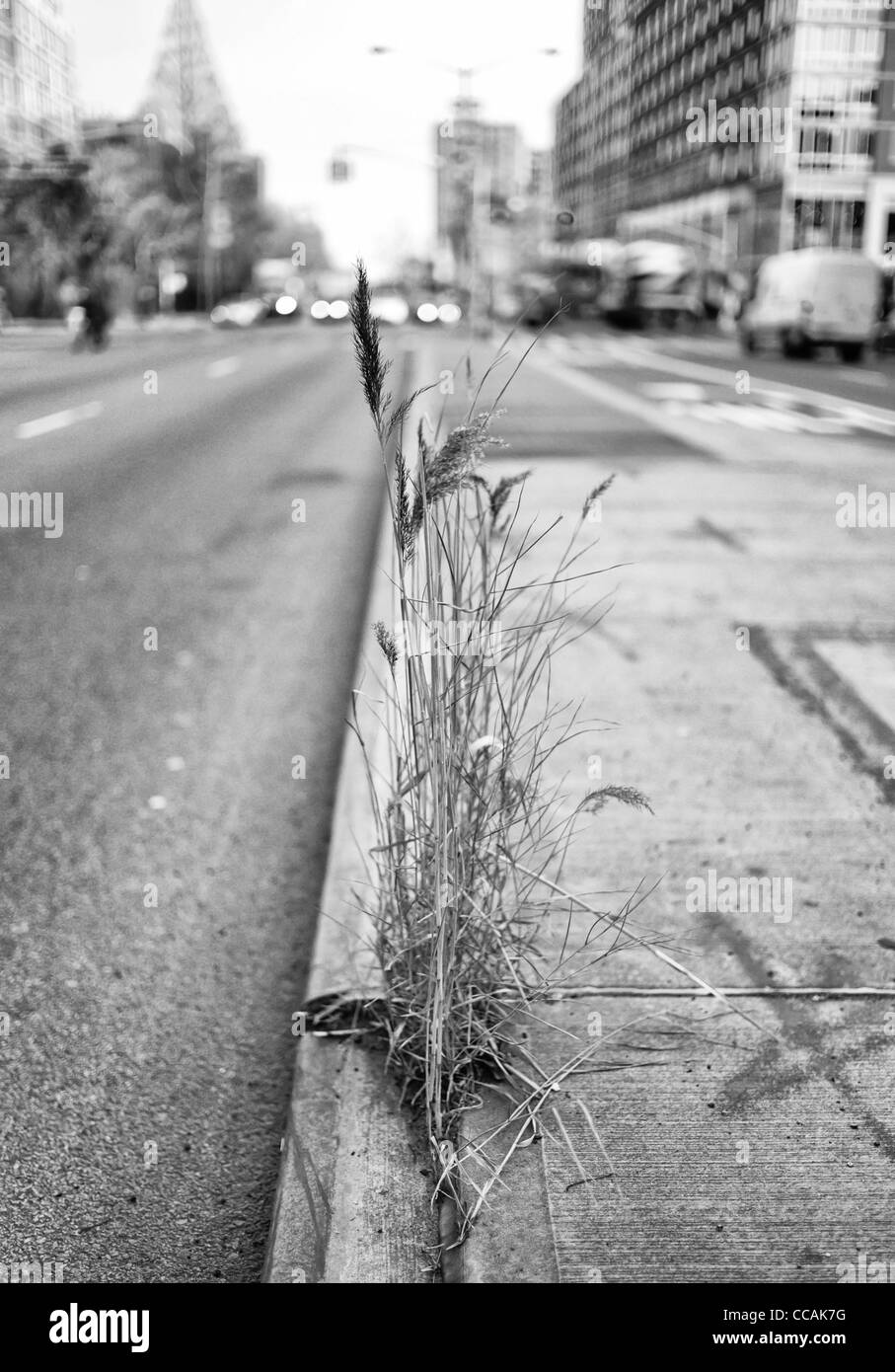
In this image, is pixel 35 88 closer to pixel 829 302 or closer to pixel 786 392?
pixel 786 392

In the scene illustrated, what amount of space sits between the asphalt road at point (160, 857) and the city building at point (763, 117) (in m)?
43.2

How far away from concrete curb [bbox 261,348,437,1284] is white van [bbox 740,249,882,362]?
29.8 m

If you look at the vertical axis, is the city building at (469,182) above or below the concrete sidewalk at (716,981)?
above

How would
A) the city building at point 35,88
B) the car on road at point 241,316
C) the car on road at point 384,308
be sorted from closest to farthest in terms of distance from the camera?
1. the car on road at point 384,308
2. the city building at point 35,88
3. the car on road at point 241,316

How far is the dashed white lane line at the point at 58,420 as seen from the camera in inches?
599

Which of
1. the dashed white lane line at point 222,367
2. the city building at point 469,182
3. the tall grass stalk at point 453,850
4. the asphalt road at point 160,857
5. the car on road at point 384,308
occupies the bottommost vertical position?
the asphalt road at point 160,857

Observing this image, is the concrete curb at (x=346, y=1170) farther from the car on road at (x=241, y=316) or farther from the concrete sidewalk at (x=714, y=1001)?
the car on road at (x=241, y=316)

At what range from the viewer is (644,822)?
424 cm

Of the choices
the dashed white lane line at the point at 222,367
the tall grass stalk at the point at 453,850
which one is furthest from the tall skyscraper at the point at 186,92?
the tall grass stalk at the point at 453,850

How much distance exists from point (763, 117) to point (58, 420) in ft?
166

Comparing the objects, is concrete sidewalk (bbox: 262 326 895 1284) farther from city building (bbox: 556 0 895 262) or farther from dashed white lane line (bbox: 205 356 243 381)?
city building (bbox: 556 0 895 262)

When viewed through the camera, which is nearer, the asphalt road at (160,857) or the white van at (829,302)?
the asphalt road at (160,857)

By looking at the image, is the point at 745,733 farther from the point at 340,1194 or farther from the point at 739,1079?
the point at 340,1194

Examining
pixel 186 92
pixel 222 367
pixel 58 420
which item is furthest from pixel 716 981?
pixel 186 92
